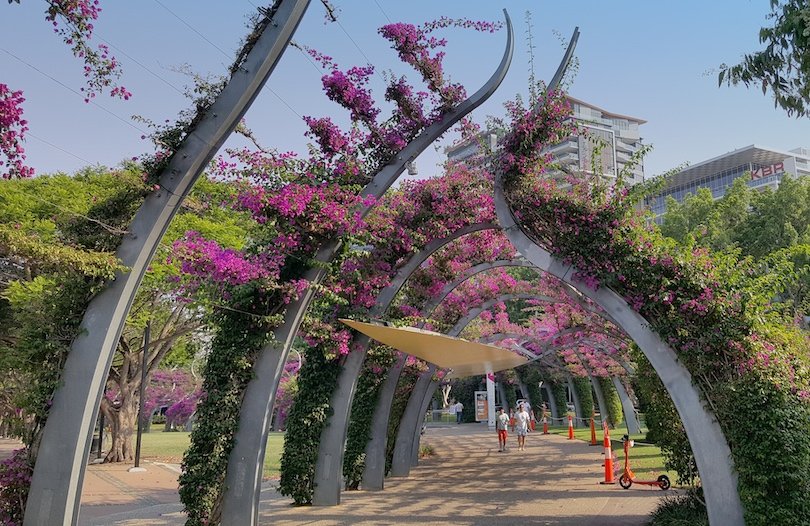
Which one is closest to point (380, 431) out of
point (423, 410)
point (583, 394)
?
point (423, 410)

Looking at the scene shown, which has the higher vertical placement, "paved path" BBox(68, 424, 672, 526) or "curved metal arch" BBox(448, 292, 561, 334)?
"curved metal arch" BBox(448, 292, 561, 334)

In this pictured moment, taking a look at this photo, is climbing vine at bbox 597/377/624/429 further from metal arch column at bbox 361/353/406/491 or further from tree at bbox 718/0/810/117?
tree at bbox 718/0/810/117

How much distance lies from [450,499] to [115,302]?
753cm

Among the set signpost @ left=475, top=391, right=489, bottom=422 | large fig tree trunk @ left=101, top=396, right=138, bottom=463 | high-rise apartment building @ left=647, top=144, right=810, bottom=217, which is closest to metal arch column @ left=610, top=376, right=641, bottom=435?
signpost @ left=475, top=391, right=489, bottom=422

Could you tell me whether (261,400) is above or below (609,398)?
below

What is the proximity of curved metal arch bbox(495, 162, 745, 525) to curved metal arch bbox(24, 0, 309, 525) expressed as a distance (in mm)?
4344

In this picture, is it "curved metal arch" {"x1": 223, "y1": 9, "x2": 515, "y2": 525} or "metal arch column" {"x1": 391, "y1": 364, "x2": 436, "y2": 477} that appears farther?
"metal arch column" {"x1": 391, "y1": 364, "x2": 436, "y2": 477}

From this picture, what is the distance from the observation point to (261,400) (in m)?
8.04

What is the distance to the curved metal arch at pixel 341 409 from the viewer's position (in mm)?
10438

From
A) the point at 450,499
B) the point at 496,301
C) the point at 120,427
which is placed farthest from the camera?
the point at 120,427

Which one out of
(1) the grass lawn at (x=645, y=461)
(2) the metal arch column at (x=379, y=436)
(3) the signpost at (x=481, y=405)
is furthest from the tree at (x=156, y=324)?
(3) the signpost at (x=481, y=405)

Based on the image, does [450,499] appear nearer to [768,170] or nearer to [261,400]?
[261,400]

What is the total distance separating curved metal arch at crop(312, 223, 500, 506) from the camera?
10.4 m

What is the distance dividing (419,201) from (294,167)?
272cm
